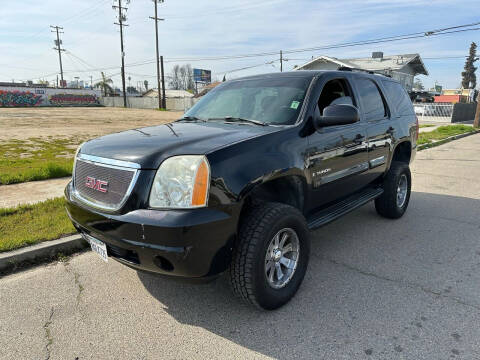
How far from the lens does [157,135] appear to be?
3.00m

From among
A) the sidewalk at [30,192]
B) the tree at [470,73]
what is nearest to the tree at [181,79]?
the tree at [470,73]

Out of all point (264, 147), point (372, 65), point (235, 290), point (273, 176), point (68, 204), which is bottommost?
point (235, 290)

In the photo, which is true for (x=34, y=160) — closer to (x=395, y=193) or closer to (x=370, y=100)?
(x=370, y=100)

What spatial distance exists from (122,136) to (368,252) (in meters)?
2.85

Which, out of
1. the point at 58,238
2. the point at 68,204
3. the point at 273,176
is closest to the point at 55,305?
the point at 68,204

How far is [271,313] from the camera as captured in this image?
280cm

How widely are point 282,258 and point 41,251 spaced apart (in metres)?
2.55

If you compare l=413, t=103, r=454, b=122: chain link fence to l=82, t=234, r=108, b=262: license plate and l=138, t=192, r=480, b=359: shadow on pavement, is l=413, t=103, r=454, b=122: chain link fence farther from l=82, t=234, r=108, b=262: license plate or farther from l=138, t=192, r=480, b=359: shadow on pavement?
l=82, t=234, r=108, b=262: license plate

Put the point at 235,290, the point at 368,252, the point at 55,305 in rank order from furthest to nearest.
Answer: the point at 368,252 < the point at 55,305 < the point at 235,290

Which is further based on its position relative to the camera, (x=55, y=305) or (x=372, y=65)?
(x=372, y=65)

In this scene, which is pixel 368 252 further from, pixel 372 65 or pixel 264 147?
pixel 372 65

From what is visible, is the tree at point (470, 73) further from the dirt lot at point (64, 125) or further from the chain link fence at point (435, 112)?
the dirt lot at point (64, 125)

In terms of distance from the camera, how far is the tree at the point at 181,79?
116m

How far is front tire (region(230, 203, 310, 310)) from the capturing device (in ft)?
8.30
